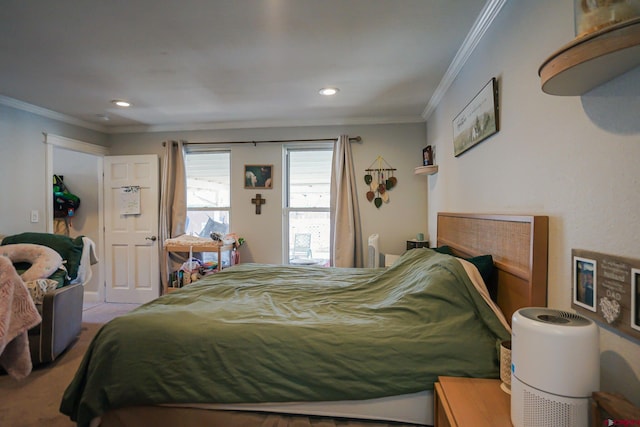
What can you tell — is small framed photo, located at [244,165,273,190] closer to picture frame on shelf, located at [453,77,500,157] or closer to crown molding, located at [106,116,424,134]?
crown molding, located at [106,116,424,134]

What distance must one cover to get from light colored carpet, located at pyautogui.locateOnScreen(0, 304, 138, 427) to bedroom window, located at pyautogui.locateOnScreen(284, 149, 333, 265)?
2.35 meters

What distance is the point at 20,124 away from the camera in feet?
10.1

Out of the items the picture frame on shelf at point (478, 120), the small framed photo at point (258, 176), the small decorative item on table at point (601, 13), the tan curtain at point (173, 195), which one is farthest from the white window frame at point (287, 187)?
the small decorative item on table at point (601, 13)

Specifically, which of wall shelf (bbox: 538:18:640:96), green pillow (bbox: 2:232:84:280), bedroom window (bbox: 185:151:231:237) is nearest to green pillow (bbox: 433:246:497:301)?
wall shelf (bbox: 538:18:640:96)

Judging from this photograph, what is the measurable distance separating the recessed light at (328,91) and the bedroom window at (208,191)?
1795mm

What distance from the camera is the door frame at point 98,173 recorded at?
3328 millimetres

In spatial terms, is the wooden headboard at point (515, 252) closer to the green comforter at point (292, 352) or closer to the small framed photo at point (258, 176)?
the green comforter at point (292, 352)

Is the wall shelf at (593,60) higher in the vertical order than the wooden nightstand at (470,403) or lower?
higher

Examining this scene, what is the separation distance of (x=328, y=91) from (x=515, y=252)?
2196 mm

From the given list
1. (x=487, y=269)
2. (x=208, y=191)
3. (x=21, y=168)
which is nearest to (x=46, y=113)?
(x=21, y=168)

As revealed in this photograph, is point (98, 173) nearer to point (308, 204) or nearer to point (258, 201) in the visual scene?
point (258, 201)

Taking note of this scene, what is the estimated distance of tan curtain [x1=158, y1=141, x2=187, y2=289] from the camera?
152 inches

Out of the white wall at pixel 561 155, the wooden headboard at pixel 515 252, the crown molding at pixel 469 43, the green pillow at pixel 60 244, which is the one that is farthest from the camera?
the green pillow at pixel 60 244

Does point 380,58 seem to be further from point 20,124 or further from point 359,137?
point 20,124
